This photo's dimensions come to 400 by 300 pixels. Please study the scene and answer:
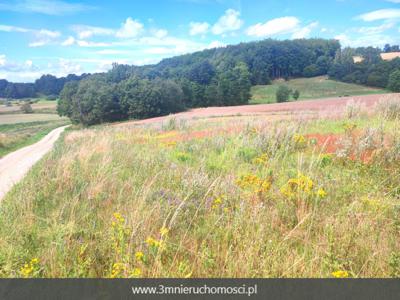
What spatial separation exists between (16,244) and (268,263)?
244 cm

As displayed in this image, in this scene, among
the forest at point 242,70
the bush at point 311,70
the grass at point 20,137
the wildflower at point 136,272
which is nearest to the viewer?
the wildflower at point 136,272

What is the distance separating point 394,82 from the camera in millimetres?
10836

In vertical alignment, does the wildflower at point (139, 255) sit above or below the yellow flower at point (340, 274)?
above

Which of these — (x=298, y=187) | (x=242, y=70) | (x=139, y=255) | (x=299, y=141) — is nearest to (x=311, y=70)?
(x=242, y=70)

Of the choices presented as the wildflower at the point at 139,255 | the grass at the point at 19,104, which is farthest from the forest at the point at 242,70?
the wildflower at the point at 139,255

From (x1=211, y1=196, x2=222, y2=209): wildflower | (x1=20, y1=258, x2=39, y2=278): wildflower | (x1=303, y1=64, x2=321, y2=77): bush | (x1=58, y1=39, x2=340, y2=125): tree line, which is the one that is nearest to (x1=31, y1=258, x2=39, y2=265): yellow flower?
(x1=20, y1=258, x2=39, y2=278): wildflower

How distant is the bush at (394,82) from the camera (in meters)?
9.79

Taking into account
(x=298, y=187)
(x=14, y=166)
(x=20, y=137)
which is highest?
(x=298, y=187)

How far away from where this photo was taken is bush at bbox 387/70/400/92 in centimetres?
979

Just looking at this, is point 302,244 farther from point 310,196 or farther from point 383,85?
point 383,85

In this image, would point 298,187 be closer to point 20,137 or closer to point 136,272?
point 136,272

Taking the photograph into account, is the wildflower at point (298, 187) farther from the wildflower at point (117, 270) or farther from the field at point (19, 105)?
the field at point (19, 105)

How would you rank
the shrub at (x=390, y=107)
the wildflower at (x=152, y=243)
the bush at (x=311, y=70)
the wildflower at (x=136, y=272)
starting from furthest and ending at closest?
the shrub at (x=390, y=107) < the bush at (x=311, y=70) < the wildflower at (x=152, y=243) < the wildflower at (x=136, y=272)

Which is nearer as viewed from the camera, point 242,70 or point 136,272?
point 136,272
